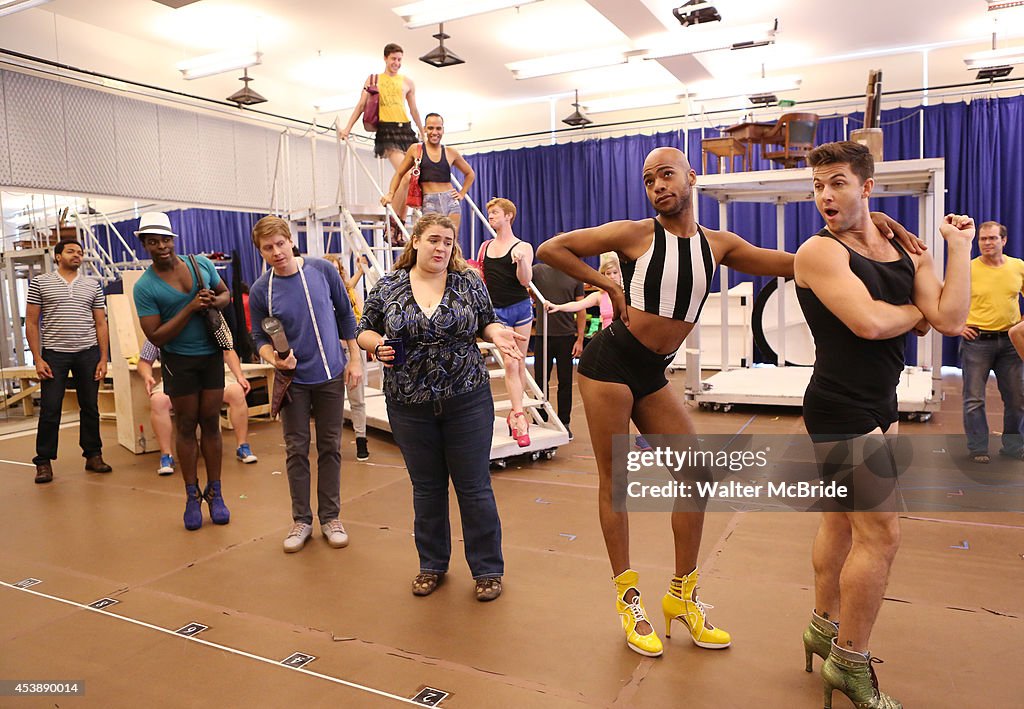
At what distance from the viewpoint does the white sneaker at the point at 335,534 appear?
4.12 meters

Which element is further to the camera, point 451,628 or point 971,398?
point 971,398

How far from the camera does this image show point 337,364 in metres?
4.10

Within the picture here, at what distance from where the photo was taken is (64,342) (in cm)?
576

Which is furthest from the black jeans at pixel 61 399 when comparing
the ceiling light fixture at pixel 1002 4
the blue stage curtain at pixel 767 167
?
the ceiling light fixture at pixel 1002 4

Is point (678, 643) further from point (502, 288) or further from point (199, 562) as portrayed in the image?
point (502, 288)

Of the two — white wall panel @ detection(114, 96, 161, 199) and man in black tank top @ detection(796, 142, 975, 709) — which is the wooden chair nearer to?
man in black tank top @ detection(796, 142, 975, 709)

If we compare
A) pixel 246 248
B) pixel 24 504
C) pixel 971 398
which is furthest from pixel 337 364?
pixel 246 248

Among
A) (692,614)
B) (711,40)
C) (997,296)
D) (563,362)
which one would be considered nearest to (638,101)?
(711,40)

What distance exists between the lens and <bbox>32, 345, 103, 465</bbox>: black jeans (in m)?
5.79

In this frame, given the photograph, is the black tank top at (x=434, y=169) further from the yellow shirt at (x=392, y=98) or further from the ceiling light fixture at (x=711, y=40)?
the ceiling light fixture at (x=711, y=40)

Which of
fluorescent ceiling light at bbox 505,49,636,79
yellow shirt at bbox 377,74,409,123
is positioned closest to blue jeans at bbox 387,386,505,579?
yellow shirt at bbox 377,74,409,123

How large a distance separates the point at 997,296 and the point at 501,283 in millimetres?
3450

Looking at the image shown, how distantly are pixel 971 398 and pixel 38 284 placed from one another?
22.7 feet

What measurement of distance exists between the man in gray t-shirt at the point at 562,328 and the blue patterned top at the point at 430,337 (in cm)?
305
